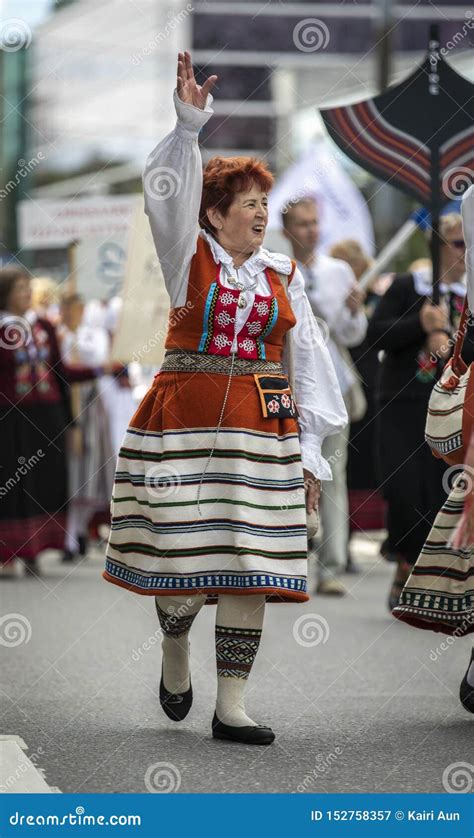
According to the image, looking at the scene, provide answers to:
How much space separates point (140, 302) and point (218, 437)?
22.8ft

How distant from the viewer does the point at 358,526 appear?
11742 mm

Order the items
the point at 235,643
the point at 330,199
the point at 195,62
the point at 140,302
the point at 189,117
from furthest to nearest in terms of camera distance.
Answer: the point at 195,62 < the point at 330,199 < the point at 140,302 < the point at 235,643 < the point at 189,117

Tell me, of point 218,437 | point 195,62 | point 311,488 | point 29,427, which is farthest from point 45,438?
point 195,62

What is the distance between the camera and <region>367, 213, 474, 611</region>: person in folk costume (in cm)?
838

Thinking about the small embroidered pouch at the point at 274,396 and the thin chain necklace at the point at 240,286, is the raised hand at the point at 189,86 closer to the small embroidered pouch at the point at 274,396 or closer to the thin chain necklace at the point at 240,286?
the thin chain necklace at the point at 240,286

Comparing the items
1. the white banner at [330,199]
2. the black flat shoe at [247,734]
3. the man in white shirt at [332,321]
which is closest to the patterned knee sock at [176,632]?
the black flat shoe at [247,734]

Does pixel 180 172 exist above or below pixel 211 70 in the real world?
below

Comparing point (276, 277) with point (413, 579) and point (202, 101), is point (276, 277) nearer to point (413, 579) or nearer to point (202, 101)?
point (202, 101)

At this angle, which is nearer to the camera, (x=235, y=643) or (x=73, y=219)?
(x=235, y=643)

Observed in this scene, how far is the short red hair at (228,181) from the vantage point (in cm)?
560

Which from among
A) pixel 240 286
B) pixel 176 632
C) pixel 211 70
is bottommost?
pixel 176 632

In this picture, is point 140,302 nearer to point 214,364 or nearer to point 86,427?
point 86,427

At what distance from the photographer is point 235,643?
544 centimetres
